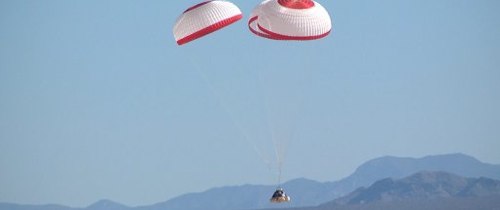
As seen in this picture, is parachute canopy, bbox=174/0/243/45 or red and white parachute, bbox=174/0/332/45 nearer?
parachute canopy, bbox=174/0/243/45

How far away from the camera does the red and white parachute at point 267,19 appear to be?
122ft

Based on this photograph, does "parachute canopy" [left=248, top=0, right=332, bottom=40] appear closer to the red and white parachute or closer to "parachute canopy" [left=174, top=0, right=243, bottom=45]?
the red and white parachute

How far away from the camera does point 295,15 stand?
3819cm

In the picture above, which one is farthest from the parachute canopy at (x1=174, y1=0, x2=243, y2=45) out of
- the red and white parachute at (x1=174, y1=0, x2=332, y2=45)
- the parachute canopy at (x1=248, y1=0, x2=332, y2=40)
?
the parachute canopy at (x1=248, y1=0, x2=332, y2=40)

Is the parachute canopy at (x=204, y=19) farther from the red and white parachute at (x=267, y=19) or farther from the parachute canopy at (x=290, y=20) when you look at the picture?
the parachute canopy at (x=290, y=20)

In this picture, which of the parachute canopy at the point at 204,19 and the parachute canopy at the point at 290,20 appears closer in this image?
the parachute canopy at the point at 204,19

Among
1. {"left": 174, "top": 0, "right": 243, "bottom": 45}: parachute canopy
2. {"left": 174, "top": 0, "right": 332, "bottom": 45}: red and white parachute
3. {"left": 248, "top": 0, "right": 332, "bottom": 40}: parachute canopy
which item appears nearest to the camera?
{"left": 174, "top": 0, "right": 243, "bottom": 45}: parachute canopy

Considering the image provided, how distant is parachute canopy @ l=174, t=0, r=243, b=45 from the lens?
37.0 meters

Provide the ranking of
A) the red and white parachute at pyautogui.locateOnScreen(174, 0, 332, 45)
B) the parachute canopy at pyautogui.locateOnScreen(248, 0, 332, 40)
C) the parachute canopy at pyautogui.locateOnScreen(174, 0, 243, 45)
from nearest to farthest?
the parachute canopy at pyautogui.locateOnScreen(174, 0, 243, 45) → the red and white parachute at pyautogui.locateOnScreen(174, 0, 332, 45) → the parachute canopy at pyautogui.locateOnScreen(248, 0, 332, 40)

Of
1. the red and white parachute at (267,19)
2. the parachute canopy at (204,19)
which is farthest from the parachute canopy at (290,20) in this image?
the parachute canopy at (204,19)

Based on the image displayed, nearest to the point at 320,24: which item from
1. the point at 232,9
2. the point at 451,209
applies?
the point at 232,9

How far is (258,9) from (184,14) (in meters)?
2.93

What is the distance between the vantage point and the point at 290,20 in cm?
3797

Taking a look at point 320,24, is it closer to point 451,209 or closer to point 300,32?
point 300,32
